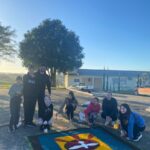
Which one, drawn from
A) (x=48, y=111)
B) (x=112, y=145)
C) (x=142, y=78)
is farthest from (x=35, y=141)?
(x=142, y=78)

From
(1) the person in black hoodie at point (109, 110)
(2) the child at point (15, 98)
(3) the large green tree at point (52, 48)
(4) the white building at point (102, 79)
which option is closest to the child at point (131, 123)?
(1) the person in black hoodie at point (109, 110)

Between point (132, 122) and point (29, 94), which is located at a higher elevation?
point (29, 94)

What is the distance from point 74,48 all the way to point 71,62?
231 centimetres

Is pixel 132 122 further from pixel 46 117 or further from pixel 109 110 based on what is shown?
pixel 46 117

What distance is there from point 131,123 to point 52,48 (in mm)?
28980

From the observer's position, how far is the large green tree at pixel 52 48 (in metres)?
35.1

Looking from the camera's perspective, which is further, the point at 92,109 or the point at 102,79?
the point at 102,79

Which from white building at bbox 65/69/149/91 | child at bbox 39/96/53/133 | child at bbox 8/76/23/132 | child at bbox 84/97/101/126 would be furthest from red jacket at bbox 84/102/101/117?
white building at bbox 65/69/149/91

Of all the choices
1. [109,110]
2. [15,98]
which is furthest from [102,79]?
[15,98]

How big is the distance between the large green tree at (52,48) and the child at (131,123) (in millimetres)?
28004

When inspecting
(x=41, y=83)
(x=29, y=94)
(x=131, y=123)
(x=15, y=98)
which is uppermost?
(x=41, y=83)

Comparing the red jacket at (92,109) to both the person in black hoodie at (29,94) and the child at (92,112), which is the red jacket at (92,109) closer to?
the child at (92,112)

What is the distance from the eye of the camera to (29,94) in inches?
327

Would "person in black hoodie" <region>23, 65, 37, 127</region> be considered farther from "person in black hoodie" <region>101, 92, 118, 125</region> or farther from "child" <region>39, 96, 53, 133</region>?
"person in black hoodie" <region>101, 92, 118, 125</region>
